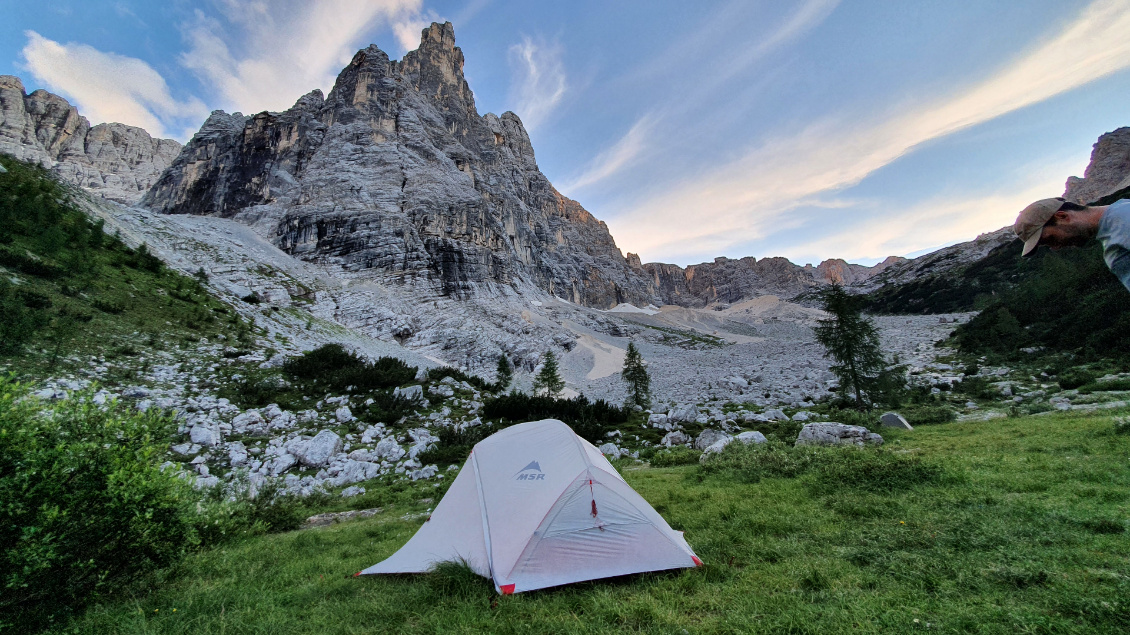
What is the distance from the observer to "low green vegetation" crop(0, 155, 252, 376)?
Answer: 42.9ft

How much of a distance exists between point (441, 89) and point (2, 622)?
142 m

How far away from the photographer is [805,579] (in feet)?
14.8

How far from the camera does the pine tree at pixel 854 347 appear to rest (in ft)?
71.9

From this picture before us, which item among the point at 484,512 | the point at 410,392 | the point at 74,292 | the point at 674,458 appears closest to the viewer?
the point at 484,512

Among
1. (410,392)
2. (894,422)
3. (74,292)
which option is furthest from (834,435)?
(74,292)

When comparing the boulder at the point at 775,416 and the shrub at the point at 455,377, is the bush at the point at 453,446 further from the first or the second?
the boulder at the point at 775,416

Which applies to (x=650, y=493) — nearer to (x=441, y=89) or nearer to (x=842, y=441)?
(x=842, y=441)

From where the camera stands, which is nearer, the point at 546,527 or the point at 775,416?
the point at 546,527

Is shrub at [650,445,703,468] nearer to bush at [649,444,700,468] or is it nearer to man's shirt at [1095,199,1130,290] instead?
bush at [649,444,700,468]

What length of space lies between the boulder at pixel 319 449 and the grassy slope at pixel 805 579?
6.37m

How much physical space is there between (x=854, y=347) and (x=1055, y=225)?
2278cm

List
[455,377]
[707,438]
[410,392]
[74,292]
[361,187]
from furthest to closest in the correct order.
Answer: [361,187] → [455,377] → [410,392] → [74,292] → [707,438]

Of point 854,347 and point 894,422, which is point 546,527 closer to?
point 894,422

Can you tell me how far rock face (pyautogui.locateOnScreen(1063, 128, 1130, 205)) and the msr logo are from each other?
509 feet
